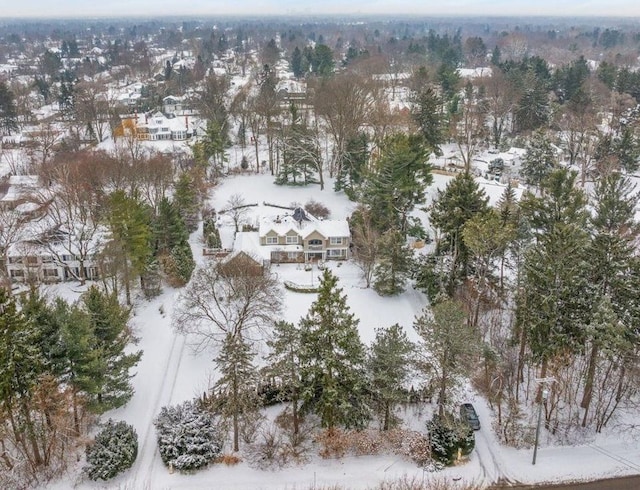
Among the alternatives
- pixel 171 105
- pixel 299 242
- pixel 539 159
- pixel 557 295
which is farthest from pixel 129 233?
pixel 171 105

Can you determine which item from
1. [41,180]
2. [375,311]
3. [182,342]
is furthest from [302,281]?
[41,180]

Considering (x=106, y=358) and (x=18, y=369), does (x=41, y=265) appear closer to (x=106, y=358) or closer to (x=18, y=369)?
A: (x=106, y=358)

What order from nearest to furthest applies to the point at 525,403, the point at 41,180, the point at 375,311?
the point at 525,403
the point at 375,311
the point at 41,180

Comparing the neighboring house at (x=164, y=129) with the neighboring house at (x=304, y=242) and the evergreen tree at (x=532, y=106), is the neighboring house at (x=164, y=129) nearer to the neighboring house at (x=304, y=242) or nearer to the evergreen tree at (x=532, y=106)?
the neighboring house at (x=304, y=242)

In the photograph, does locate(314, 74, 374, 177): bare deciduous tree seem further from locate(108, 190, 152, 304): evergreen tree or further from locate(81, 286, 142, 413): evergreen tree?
locate(81, 286, 142, 413): evergreen tree

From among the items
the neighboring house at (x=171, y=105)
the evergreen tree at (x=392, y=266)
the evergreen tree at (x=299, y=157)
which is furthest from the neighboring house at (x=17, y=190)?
the neighboring house at (x=171, y=105)

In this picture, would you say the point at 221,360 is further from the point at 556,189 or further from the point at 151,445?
the point at 556,189
